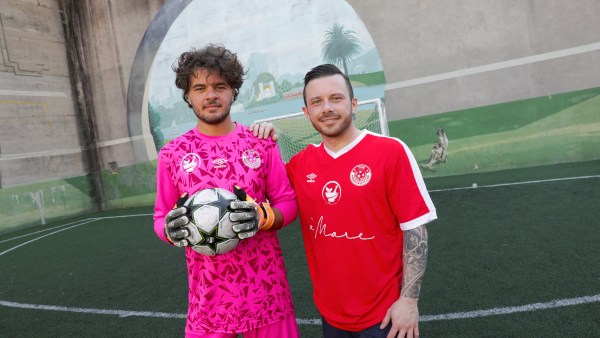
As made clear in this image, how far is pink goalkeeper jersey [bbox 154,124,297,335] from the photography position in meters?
1.61

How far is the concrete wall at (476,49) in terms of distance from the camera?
297 inches

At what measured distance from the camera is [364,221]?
5.00 feet

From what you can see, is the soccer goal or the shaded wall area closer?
the soccer goal

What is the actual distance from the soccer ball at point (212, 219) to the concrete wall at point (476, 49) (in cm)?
797

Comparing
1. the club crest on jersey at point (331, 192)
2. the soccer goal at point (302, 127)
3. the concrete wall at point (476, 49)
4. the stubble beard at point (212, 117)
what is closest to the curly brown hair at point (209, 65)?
the stubble beard at point (212, 117)

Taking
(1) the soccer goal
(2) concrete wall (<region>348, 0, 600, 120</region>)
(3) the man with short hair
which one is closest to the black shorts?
(3) the man with short hair

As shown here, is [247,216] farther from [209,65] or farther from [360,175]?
[209,65]

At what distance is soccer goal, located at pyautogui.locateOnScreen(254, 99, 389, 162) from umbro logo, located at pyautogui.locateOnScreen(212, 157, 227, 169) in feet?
22.6

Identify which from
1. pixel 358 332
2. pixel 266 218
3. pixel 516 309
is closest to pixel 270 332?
pixel 358 332

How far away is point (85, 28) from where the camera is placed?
11.8 metres

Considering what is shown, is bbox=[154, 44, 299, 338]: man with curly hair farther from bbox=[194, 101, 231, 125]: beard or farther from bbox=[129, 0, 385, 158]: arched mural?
bbox=[129, 0, 385, 158]: arched mural

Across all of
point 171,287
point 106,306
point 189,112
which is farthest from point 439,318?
point 189,112

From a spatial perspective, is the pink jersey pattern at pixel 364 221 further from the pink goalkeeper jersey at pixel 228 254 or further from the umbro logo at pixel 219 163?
the umbro logo at pixel 219 163

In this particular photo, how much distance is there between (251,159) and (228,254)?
42 centimetres
